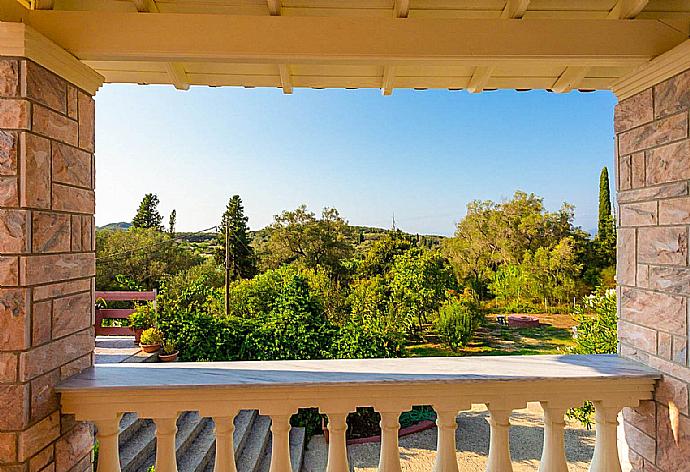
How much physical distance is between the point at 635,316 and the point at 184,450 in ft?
10.5

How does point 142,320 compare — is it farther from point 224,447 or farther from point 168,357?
point 224,447

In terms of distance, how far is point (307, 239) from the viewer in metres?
11.6

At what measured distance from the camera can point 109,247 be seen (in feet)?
36.3

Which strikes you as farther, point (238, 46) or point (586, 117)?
point (586, 117)

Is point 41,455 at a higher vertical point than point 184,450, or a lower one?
higher

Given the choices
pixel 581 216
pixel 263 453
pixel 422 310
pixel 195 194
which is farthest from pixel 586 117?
pixel 263 453

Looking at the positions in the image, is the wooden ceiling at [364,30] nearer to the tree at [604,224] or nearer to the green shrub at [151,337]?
the green shrub at [151,337]

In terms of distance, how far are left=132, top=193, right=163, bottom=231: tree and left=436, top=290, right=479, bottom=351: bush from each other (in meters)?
9.42

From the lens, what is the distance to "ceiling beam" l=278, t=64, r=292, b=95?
51.2 inches

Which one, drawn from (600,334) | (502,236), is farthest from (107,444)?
(502,236)

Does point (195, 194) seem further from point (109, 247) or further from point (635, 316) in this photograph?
point (635, 316)

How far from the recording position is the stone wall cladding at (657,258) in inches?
41.3

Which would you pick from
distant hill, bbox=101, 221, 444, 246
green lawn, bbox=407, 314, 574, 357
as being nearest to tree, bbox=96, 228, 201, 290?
distant hill, bbox=101, 221, 444, 246

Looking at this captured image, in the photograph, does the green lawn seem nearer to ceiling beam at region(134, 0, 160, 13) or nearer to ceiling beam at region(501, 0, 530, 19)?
ceiling beam at region(501, 0, 530, 19)
